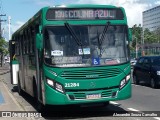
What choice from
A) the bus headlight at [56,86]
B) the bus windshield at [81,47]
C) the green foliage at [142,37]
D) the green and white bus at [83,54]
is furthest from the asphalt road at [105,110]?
the green foliage at [142,37]

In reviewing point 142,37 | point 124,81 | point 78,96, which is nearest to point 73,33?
point 78,96

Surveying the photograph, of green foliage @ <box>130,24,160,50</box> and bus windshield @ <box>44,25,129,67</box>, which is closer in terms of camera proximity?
bus windshield @ <box>44,25,129,67</box>

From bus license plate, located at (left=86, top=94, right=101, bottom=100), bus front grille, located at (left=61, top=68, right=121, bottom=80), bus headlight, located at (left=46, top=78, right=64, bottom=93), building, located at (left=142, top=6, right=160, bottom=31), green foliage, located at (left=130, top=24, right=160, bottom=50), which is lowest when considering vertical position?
bus license plate, located at (left=86, top=94, right=101, bottom=100)

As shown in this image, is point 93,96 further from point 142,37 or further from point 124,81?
point 142,37

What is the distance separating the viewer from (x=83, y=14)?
11.0m

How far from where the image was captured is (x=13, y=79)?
1983 centimetres

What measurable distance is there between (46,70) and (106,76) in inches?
63.4

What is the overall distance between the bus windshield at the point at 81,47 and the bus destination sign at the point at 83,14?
0.32m

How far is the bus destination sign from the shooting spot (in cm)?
1084

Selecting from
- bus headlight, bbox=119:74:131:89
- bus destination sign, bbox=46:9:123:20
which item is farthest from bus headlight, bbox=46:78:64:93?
bus destination sign, bbox=46:9:123:20

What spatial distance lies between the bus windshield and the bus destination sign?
32 centimetres

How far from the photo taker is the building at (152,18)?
174 metres

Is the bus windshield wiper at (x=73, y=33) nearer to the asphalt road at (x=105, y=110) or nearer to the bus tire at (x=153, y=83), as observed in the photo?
the asphalt road at (x=105, y=110)

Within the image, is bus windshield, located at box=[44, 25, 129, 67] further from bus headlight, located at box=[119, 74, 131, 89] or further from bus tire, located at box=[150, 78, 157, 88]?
bus tire, located at box=[150, 78, 157, 88]
